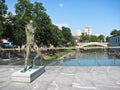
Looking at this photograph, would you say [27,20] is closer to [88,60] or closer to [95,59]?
[88,60]

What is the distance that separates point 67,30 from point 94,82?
77.8 metres

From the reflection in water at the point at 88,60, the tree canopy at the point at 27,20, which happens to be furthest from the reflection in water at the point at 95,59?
the tree canopy at the point at 27,20

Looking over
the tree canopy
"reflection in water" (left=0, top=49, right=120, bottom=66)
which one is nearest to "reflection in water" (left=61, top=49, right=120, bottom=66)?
"reflection in water" (left=0, top=49, right=120, bottom=66)

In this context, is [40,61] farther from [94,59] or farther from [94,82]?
[94,82]

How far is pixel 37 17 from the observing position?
39312mm

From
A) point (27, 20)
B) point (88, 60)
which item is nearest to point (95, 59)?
point (88, 60)

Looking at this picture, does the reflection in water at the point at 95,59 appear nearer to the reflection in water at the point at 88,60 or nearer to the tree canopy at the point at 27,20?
the reflection in water at the point at 88,60

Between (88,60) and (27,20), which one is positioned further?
(27,20)

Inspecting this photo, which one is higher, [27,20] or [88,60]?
[27,20]

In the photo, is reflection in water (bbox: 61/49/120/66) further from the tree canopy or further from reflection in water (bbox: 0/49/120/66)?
the tree canopy

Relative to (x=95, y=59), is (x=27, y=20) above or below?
above

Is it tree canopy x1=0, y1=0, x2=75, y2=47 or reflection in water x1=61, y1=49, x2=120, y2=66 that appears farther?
tree canopy x1=0, y1=0, x2=75, y2=47

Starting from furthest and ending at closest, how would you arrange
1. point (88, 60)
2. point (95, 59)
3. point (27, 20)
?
point (27, 20)
point (88, 60)
point (95, 59)

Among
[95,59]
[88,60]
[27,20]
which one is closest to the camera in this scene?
[95,59]
